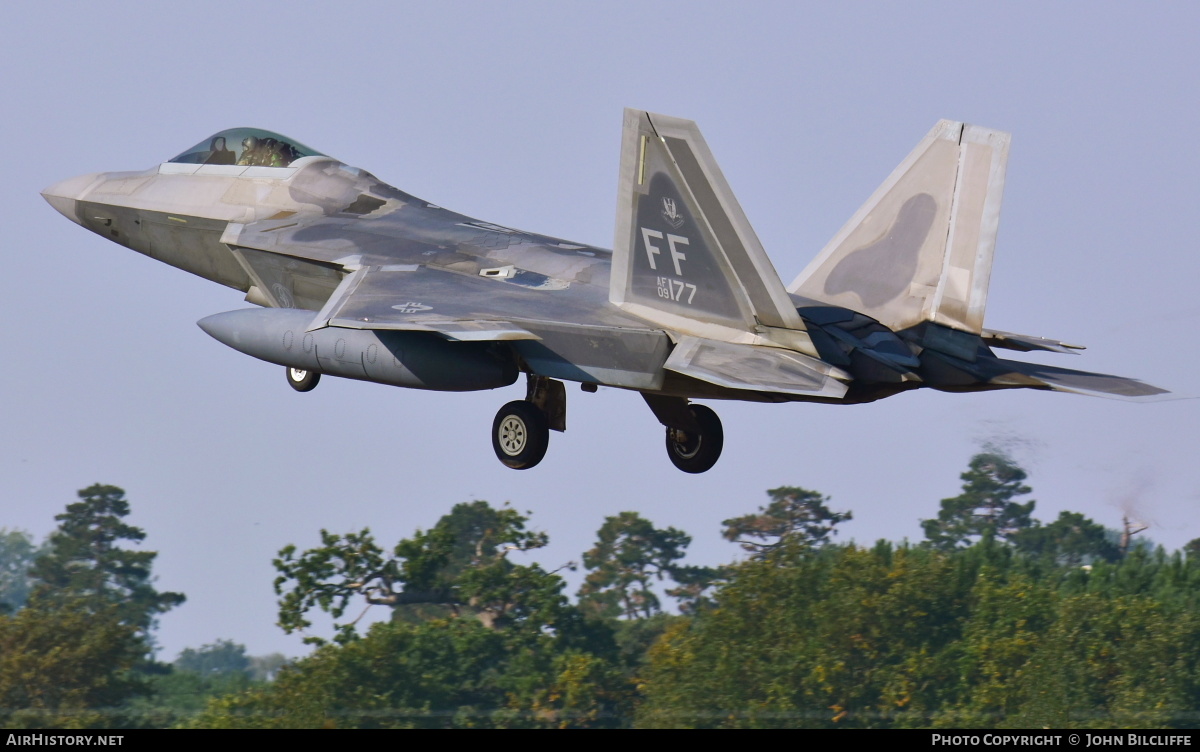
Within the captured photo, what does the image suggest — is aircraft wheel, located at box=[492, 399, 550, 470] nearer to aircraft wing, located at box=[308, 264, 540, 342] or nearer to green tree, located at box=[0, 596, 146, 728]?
aircraft wing, located at box=[308, 264, 540, 342]

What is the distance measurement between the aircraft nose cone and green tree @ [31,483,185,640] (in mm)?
28994

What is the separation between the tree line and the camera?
36.8m

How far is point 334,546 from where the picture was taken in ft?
129

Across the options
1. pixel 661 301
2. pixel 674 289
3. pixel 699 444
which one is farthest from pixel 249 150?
pixel 674 289

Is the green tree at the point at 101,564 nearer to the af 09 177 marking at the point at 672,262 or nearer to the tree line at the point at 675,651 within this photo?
the tree line at the point at 675,651

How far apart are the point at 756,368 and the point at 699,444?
3460 mm

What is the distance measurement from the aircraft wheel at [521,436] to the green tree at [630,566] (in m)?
40.9

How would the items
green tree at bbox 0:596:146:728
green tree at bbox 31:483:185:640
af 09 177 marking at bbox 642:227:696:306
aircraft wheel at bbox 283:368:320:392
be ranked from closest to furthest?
af 09 177 marking at bbox 642:227:696:306
aircraft wheel at bbox 283:368:320:392
green tree at bbox 0:596:146:728
green tree at bbox 31:483:185:640

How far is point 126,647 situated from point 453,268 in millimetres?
23761

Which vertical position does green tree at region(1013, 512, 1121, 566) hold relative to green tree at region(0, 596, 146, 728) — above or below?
above

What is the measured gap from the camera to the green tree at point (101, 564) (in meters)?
48.8

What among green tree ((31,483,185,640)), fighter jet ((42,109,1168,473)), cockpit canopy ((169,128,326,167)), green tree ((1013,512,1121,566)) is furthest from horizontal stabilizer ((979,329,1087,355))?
green tree ((1013,512,1121,566))
